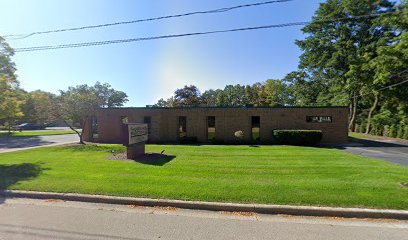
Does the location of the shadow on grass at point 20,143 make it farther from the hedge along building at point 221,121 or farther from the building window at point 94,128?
the hedge along building at point 221,121

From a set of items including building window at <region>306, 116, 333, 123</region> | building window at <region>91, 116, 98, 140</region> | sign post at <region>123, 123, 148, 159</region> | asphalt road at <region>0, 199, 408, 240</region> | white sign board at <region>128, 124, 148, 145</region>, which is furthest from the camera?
building window at <region>91, 116, 98, 140</region>

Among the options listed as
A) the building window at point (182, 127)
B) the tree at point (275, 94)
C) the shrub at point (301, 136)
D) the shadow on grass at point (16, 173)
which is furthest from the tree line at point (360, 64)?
the shadow on grass at point (16, 173)

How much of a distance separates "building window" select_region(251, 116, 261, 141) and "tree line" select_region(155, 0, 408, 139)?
1349 cm

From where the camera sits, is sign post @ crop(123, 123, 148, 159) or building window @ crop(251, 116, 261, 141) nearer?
sign post @ crop(123, 123, 148, 159)

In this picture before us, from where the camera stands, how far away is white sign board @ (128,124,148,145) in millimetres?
11570

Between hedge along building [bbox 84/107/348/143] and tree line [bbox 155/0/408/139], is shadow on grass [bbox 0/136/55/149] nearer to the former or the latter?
hedge along building [bbox 84/107/348/143]

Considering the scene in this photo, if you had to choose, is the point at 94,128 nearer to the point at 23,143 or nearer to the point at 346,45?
the point at 23,143

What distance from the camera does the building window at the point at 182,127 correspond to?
20.4m

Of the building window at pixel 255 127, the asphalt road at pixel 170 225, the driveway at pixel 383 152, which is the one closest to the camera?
the asphalt road at pixel 170 225

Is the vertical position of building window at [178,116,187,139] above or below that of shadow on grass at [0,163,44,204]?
above

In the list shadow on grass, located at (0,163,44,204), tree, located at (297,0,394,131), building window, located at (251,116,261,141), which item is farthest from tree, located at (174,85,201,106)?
shadow on grass, located at (0,163,44,204)

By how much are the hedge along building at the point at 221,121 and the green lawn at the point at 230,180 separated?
8.99 meters

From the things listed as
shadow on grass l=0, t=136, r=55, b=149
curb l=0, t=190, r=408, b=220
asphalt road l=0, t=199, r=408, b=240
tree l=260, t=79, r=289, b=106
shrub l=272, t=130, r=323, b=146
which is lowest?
shadow on grass l=0, t=136, r=55, b=149

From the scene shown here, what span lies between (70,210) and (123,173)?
2.95 metres
